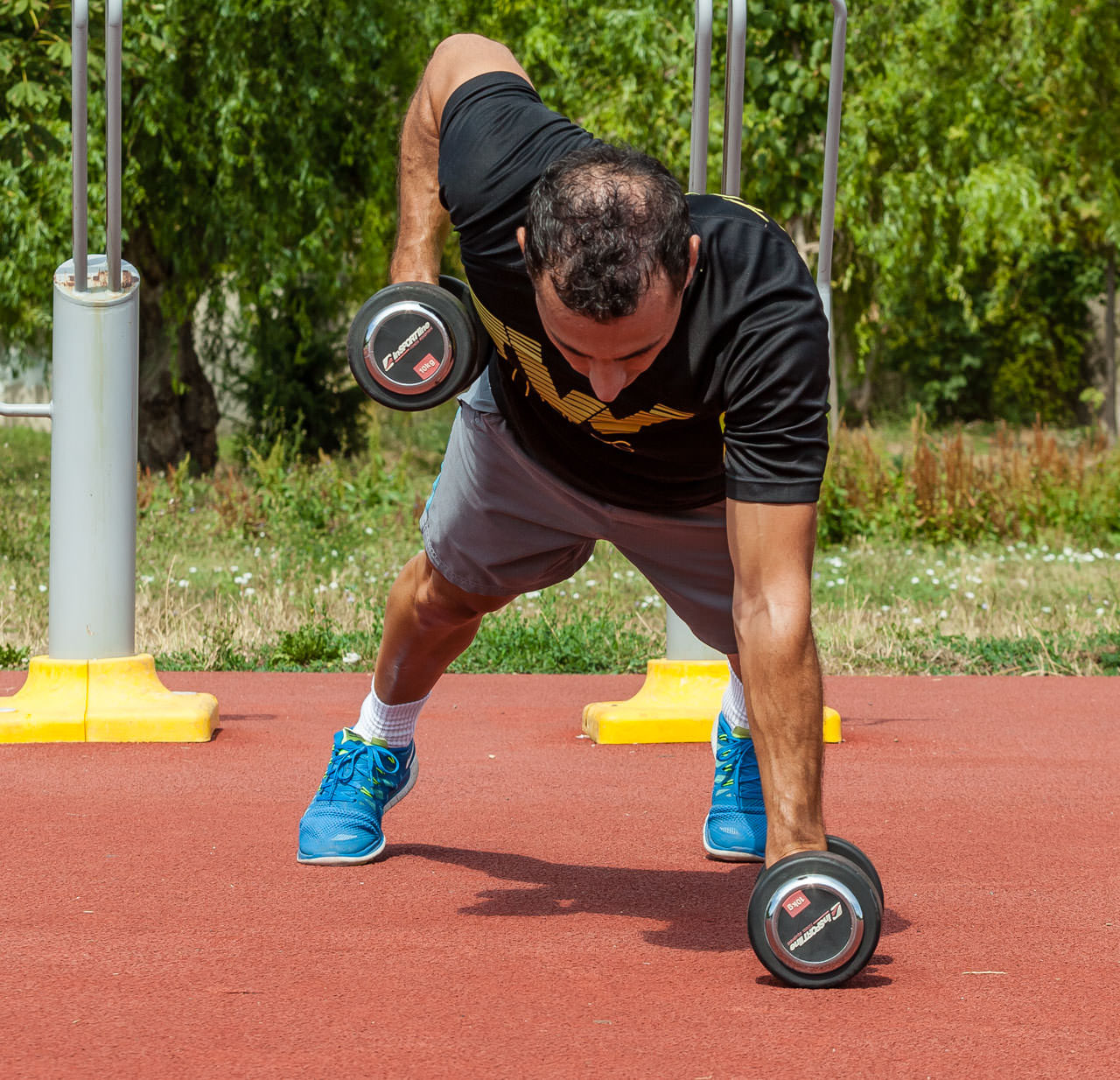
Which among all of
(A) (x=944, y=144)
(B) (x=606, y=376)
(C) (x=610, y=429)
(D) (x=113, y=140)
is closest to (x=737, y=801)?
(C) (x=610, y=429)

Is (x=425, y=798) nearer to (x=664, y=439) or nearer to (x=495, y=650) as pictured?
(x=664, y=439)

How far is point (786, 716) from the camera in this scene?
8.18 ft

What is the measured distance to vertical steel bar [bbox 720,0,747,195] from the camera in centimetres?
449

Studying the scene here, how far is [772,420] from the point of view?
2414 millimetres

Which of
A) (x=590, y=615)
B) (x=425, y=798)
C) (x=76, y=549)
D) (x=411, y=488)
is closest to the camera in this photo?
(x=425, y=798)

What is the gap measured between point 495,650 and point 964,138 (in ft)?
34.4

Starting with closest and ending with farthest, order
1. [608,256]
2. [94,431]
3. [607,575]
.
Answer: [608,256] < [94,431] < [607,575]

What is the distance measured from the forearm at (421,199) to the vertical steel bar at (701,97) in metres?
1.59

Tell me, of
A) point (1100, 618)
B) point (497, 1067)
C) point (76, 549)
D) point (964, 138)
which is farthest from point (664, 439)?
point (964, 138)

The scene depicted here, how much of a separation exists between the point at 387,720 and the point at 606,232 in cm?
154

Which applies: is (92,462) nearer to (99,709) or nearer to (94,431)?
(94,431)

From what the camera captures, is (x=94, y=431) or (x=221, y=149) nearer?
(x=94, y=431)

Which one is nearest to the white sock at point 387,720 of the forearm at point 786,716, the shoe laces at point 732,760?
the shoe laces at point 732,760

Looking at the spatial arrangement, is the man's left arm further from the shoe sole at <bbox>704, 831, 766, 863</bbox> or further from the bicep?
the shoe sole at <bbox>704, 831, 766, 863</bbox>
